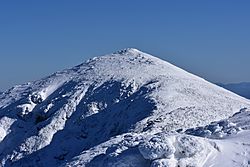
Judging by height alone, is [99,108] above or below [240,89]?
below

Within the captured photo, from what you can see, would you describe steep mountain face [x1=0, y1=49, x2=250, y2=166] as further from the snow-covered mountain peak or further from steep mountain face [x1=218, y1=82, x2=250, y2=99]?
steep mountain face [x1=218, y1=82, x2=250, y2=99]

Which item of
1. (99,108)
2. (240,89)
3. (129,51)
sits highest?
(240,89)

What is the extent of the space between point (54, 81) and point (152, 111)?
66.6ft

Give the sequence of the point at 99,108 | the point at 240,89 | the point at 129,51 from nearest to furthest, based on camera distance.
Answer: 1. the point at 99,108
2. the point at 129,51
3. the point at 240,89

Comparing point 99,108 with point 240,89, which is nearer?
point 99,108

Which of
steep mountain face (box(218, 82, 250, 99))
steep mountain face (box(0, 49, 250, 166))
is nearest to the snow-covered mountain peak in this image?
steep mountain face (box(0, 49, 250, 166))

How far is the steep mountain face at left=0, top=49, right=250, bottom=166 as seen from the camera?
1385 inches

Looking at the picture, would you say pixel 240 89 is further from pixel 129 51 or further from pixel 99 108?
pixel 99 108

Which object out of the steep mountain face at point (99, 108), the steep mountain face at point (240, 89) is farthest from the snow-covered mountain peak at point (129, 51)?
the steep mountain face at point (240, 89)

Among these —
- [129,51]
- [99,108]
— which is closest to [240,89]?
[129,51]

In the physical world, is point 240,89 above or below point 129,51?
above

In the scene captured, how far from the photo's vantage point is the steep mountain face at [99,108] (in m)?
35.2

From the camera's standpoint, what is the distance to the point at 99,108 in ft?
141

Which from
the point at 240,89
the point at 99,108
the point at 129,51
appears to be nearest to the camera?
the point at 99,108
